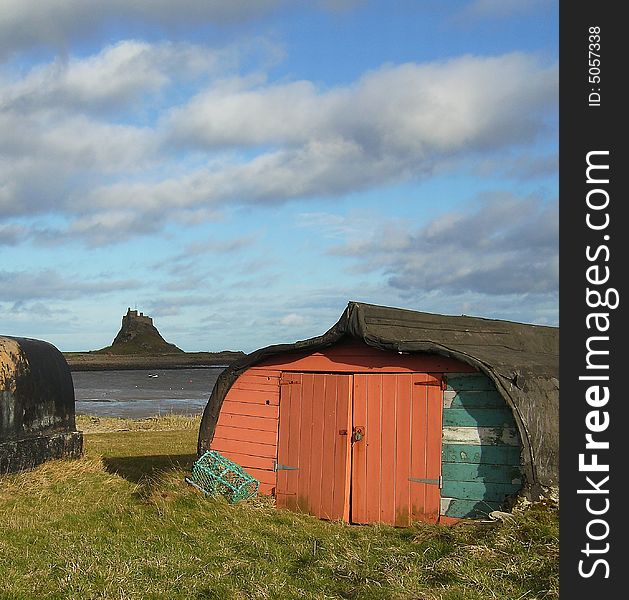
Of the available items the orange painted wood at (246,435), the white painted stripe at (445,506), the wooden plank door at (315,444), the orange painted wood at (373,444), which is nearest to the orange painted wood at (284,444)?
the wooden plank door at (315,444)

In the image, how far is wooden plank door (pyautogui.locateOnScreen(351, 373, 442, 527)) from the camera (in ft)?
35.7

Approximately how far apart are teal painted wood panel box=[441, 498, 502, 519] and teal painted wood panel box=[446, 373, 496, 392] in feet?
4.56

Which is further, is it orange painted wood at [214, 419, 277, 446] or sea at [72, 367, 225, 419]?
sea at [72, 367, 225, 419]

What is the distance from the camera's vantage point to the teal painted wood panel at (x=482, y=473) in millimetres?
10344

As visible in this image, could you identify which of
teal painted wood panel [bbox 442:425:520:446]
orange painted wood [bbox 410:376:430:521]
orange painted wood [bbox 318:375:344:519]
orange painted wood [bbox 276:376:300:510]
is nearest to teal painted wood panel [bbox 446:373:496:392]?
orange painted wood [bbox 410:376:430:521]

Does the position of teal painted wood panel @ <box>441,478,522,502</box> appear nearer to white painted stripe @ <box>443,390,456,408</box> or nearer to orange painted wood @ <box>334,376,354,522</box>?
white painted stripe @ <box>443,390,456,408</box>

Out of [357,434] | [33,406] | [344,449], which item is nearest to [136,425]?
[33,406]

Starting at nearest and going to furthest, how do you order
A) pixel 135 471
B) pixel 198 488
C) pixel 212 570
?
pixel 212 570, pixel 198 488, pixel 135 471

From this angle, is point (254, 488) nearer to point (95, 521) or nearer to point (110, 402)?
point (95, 521)

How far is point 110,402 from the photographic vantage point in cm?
5138

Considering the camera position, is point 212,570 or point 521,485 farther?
point 521,485

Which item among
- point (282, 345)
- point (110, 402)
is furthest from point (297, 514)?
point (110, 402)

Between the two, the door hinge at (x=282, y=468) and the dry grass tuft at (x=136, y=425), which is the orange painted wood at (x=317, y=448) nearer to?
the door hinge at (x=282, y=468)

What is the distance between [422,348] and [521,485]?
2.08m
